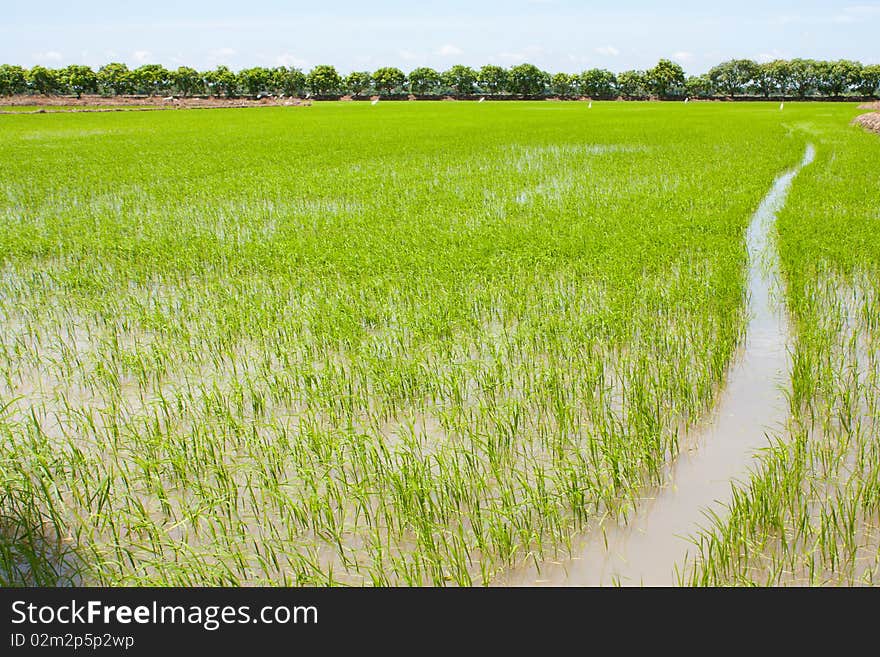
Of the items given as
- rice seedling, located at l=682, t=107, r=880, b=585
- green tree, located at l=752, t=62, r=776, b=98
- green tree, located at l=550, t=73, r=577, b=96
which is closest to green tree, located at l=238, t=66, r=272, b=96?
green tree, located at l=550, t=73, r=577, b=96

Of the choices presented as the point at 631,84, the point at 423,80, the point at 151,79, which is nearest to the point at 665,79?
the point at 631,84

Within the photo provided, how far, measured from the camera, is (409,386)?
4371 mm

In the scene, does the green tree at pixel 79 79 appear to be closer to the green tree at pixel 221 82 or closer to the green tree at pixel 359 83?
the green tree at pixel 221 82

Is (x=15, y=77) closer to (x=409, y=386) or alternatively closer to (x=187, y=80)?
(x=187, y=80)

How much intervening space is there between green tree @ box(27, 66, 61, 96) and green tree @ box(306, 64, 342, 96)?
3521 cm

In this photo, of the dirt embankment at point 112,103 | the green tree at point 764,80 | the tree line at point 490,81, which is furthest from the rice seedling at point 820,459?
the green tree at point 764,80

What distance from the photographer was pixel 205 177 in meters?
15.2

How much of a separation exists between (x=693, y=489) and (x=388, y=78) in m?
104

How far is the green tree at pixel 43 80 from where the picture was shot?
83.9m

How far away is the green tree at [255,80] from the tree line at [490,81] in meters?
0.15

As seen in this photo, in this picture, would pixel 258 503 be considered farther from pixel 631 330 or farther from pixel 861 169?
pixel 861 169

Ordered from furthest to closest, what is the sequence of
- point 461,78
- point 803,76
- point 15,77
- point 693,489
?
point 461,78 → point 803,76 → point 15,77 → point 693,489

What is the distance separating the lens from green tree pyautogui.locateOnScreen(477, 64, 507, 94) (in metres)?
100
